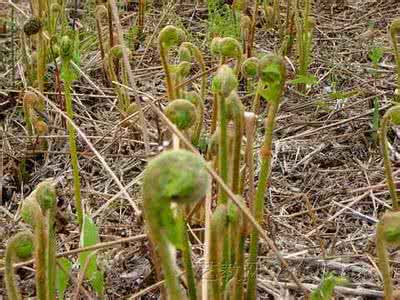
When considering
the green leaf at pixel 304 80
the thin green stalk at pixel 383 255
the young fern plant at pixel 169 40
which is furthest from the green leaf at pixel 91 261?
the green leaf at pixel 304 80

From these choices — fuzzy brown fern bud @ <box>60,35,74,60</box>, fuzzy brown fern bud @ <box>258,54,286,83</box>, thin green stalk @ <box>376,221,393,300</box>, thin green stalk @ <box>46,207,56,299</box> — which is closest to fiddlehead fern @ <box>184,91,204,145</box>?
fuzzy brown fern bud @ <box>60,35,74,60</box>

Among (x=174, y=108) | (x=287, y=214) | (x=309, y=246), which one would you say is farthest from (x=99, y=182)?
(x=174, y=108)

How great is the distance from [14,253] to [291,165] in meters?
1.05

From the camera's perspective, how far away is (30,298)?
139 centimetres

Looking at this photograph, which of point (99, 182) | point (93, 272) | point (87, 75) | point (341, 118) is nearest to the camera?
point (93, 272)

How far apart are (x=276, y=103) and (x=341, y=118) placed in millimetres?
1129

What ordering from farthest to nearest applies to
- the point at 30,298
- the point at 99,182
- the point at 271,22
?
the point at 271,22 < the point at 99,182 < the point at 30,298

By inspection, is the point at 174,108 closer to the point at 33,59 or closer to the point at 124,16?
the point at 33,59

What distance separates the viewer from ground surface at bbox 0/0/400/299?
4.77 feet

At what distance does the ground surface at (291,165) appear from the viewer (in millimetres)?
1453

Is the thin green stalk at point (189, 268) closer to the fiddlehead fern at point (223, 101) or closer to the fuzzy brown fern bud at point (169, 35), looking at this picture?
the fiddlehead fern at point (223, 101)

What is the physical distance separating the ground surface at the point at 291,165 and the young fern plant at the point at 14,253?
386mm

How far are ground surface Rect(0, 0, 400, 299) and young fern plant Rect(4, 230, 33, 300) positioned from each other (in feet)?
1.27

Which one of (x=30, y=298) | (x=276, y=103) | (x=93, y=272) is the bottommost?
(x=30, y=298)
